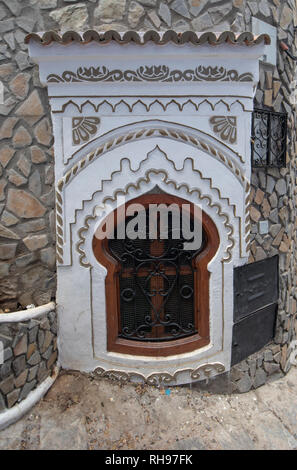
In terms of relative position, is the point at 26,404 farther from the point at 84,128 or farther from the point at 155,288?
the point at 84,128

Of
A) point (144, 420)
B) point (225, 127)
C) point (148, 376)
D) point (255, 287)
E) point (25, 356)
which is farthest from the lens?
point (255, 287)

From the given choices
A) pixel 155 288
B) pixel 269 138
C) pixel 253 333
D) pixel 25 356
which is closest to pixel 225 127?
pixel 269 138

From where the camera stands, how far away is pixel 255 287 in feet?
12.0

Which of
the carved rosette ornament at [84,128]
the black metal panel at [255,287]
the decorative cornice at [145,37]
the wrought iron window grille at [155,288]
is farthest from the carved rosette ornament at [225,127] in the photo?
the black metal panel at [255,287]

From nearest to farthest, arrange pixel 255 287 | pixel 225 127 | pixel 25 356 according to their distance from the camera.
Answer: pixel 25 356
pixel 225 127
pixel 255 287

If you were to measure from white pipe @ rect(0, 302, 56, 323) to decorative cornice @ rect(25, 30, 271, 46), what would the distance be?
2468 mm

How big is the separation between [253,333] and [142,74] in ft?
10.3

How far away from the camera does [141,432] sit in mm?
2934

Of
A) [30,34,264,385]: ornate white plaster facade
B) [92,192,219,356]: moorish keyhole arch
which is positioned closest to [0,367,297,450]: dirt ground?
[30,34,264,385]: ornate white plaster facade

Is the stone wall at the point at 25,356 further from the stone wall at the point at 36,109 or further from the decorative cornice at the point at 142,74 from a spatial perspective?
the decorative cornice at the point at 142,74

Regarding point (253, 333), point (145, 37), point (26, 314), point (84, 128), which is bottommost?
point (253, 333)

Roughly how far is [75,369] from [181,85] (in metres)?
3.16

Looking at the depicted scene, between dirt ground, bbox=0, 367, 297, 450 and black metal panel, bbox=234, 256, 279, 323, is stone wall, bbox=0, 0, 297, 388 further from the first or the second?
dirt ground, bbox=0, 367, 297, 450
